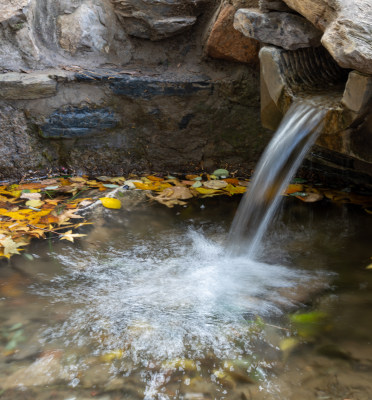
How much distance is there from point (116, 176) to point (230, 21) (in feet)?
5.06

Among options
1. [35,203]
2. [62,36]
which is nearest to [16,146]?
[35,203]

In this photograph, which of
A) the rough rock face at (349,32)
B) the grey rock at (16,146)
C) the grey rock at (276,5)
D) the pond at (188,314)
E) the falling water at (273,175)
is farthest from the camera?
the grey rock at (16,146)

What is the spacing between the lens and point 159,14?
3627 millimetres

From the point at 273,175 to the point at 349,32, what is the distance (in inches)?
37.8

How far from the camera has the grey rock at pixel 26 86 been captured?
3211mm

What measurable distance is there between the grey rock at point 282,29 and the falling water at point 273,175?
40cm

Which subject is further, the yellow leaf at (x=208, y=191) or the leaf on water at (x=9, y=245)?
the yellow leaf at (x=208, y=191)

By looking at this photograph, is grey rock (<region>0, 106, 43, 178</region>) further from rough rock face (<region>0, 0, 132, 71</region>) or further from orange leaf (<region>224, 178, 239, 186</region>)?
orange leaf (<region>224, 178, 239, 186</region>)

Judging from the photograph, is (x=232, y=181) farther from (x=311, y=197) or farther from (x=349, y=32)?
(x=349, y=32)

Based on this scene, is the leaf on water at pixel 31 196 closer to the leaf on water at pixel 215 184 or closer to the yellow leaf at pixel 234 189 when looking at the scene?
the leaf on water at pixel 215 184

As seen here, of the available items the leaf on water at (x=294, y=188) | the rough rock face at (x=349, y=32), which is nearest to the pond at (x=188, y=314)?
the leaf on water at (x=294, y=188)

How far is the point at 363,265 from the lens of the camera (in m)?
2.22

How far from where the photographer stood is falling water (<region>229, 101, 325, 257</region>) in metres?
2.52

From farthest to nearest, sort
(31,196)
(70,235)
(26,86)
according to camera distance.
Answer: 1. (26,86)
2. (31,196)
3. (70,235)
